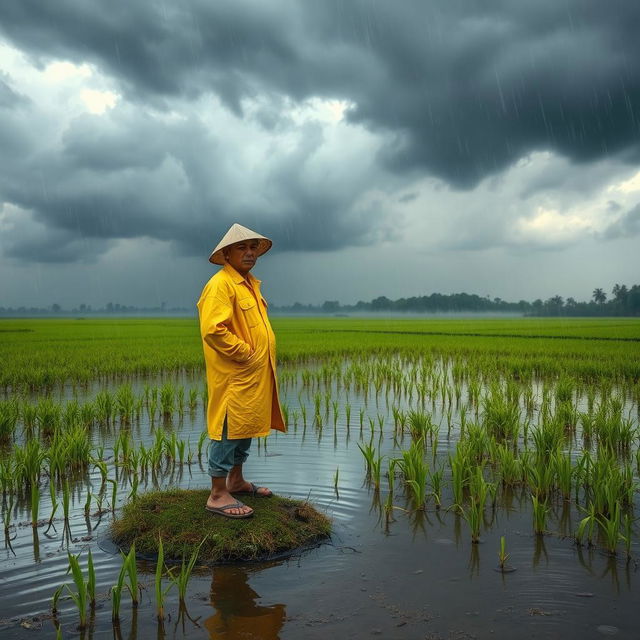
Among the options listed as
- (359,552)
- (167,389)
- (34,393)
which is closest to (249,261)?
(359,552)

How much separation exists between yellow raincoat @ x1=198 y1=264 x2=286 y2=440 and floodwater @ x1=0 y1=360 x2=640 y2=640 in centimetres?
81

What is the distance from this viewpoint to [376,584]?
2.74 m

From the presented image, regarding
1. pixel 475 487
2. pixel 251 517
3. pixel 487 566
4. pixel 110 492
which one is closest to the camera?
pixel 487 566

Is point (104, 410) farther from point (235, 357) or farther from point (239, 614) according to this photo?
point (239, 614)

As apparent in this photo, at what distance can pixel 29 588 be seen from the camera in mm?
2689

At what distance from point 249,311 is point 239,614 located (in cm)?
167

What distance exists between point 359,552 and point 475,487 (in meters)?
1.09

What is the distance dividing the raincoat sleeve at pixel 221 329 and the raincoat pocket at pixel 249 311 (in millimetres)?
101

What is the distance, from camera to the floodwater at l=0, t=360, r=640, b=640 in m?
2.36

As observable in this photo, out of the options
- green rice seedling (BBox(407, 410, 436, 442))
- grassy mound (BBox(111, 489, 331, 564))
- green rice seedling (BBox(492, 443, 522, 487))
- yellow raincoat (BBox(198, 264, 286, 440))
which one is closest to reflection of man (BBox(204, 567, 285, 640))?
grassy mound (BBox(111, 489, 331, 564))

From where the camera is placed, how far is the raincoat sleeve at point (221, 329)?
319cm

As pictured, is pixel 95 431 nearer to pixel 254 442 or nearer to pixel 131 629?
pixel 254 442

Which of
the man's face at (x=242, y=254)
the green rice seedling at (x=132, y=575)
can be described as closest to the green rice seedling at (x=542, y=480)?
the man's face at (x=242, y=254)

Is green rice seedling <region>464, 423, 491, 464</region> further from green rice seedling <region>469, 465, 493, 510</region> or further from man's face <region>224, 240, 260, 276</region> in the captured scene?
man's face <region>224, 240, 260, 276</region>
